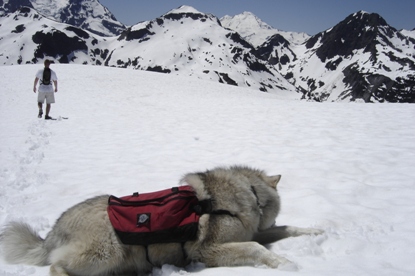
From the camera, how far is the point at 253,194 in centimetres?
459

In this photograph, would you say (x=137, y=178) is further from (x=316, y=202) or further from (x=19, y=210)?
(x=316, y=202)

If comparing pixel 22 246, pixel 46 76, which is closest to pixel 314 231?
pixel 22 246

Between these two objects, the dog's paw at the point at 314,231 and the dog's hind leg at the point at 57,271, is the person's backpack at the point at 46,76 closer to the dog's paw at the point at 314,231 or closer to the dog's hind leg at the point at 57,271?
the dog's hind leg at the point at 57,271

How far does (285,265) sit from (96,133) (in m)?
12.3

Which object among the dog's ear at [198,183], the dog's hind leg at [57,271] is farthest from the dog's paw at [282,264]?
the dog's hind leg at [57,271]

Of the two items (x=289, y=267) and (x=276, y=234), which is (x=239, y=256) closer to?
(x=289, y=267)

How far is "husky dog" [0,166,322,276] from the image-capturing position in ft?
12.6

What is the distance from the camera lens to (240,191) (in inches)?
178

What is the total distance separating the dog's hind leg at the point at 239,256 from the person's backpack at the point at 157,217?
322 millimetres

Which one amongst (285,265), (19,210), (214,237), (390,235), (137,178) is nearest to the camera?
(285,265)

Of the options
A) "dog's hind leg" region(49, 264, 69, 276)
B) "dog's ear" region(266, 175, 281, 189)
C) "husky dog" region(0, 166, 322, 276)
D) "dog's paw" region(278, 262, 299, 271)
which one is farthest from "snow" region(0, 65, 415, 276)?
"dog's ear" region(266, 175, 281, 189)

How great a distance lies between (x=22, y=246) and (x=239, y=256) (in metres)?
3.13

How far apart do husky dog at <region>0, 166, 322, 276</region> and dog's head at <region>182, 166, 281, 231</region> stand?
0.01 meters

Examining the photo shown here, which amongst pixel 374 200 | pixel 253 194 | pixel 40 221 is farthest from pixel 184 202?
pixel 374 200
